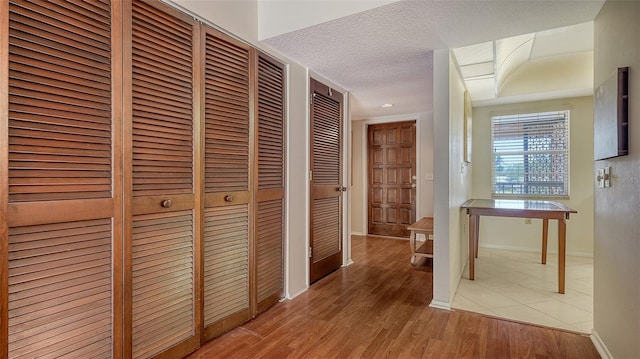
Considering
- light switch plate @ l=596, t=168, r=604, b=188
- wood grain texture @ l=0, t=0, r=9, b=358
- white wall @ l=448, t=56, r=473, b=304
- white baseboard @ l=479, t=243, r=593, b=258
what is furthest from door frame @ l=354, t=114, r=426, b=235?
wood grain texture @ l=0, t=0, r=9, b=358

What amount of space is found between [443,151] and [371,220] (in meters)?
3.44

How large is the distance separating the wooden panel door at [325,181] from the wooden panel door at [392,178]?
219 centimetres

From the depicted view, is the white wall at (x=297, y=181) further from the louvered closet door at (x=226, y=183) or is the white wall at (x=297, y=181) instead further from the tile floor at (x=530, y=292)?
the tile floor at (x=530, y=292)

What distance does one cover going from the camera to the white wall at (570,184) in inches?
167

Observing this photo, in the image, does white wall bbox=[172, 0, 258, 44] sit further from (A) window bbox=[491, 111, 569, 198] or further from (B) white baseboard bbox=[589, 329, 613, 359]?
(A) window bbox=[491, 111, 569, 198]

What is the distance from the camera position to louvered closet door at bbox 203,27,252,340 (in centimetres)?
208

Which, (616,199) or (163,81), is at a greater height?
(163,81)

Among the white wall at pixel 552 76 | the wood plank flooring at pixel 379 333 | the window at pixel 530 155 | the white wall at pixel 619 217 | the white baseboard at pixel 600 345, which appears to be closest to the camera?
the white wall at pixel 619 217

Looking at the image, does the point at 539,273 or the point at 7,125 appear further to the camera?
the point at 539,273

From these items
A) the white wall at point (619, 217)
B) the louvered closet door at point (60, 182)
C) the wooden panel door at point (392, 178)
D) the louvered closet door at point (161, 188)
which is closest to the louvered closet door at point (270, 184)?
the louvered closet door at point (161, 188)

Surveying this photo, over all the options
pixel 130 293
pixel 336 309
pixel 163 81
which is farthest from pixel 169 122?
pixel 336 309

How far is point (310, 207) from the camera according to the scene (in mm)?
3166

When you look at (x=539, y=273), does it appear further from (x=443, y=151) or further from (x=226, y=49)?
(x=226, y=49)

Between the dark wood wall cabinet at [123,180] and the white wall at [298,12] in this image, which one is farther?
the white wall at [298,12]
